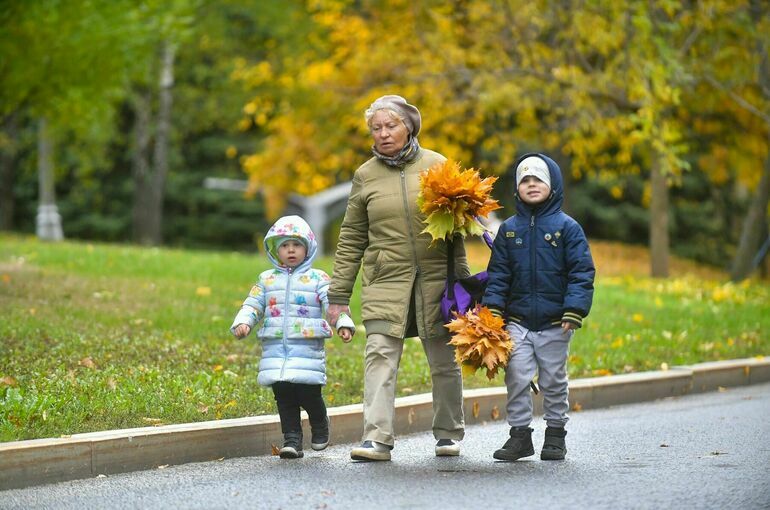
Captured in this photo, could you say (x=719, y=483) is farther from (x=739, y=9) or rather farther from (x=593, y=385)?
(x=739, y=9)

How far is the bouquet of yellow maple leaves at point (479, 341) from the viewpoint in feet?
22.0

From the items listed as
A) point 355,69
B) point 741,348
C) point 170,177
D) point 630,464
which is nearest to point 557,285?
point 630,464

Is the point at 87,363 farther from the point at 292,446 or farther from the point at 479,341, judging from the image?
the point at 479,341

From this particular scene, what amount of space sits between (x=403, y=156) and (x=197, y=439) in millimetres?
2015

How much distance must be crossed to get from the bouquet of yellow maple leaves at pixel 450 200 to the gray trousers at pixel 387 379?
2.19 feet

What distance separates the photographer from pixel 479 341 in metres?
6.68

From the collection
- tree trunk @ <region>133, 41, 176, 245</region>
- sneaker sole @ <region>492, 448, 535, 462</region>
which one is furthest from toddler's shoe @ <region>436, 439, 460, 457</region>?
tree trunk @ <region>133, 41, 176, 245</region>

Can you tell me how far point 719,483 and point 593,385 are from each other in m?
3.72

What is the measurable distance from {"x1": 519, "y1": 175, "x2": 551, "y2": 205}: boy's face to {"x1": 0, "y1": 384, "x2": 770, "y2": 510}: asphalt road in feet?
4.85

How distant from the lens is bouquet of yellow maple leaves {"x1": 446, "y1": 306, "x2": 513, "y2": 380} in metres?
6.70

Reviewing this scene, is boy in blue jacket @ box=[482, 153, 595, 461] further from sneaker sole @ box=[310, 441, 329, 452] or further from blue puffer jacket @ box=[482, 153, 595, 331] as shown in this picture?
sneaker sole @ box=[310, 441, 329, 452]

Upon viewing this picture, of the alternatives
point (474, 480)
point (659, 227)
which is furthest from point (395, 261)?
point (659, 227)

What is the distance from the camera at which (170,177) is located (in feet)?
128

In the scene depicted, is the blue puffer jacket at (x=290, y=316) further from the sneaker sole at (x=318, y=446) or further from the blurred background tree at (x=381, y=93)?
the blurred background tree at (x=381, y=93)
